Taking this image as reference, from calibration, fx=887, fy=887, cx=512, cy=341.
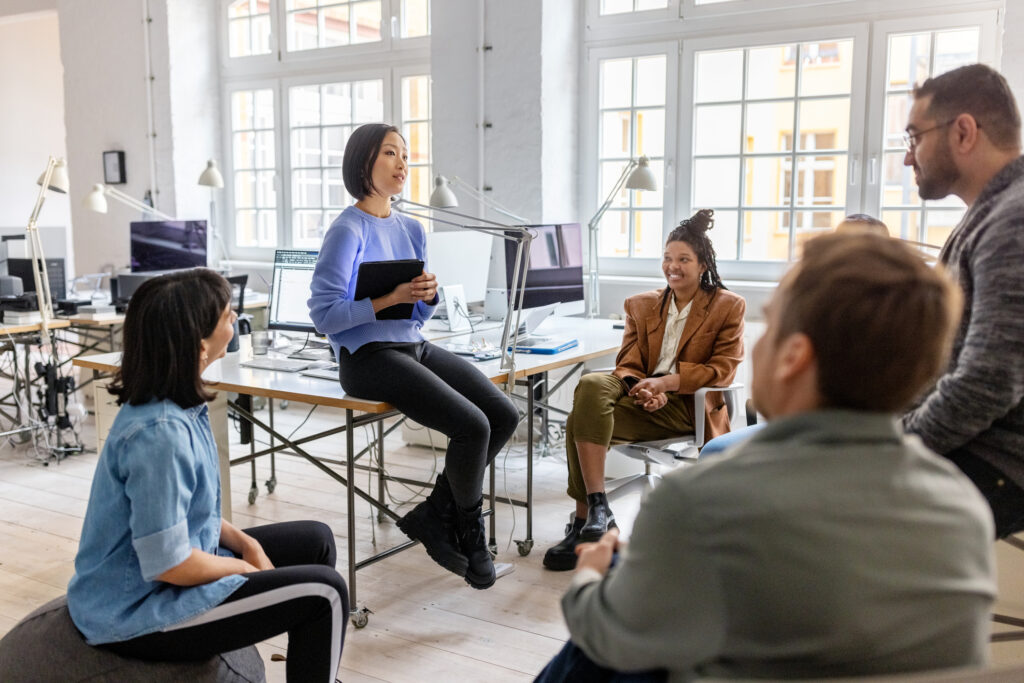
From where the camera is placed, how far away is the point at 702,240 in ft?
10.7

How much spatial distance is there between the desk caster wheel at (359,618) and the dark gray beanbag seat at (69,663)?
2.99ft

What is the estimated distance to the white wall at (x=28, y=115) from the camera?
8.62 meters

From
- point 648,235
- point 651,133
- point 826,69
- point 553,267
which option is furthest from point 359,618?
point 826,69

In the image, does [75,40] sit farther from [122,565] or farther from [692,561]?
[692,561]

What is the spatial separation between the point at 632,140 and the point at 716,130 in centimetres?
44

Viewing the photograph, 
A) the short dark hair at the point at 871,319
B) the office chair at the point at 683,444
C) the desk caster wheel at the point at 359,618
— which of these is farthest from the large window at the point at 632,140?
the short dark hair at the point at 871,319

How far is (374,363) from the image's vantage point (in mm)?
2635

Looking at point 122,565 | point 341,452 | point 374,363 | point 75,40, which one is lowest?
point 341,452

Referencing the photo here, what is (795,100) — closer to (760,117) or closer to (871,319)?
(760,117)

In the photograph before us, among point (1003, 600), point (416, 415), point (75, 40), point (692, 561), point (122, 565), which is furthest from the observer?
point (75, 40)

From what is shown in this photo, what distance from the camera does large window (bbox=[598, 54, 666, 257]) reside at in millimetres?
4609

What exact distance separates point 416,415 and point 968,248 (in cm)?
150

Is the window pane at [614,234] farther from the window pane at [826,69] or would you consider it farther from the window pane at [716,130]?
the window pane at [826,69]

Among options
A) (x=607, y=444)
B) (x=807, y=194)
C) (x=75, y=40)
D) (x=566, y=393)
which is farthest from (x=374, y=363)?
(x=75, y=40)
